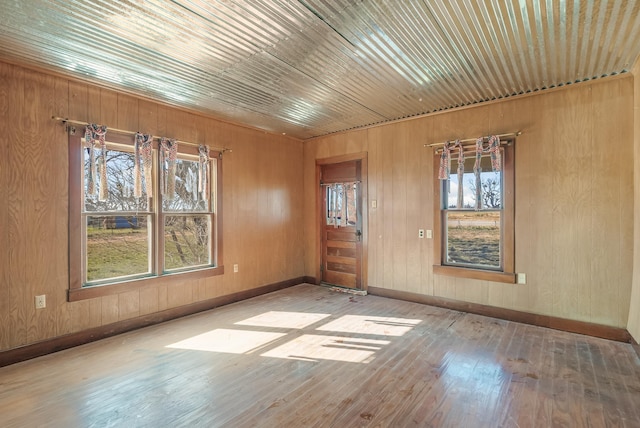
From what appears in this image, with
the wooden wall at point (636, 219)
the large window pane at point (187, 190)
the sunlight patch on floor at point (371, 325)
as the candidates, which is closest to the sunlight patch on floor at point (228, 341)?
the sunlight patch on floor at point (371, 325)

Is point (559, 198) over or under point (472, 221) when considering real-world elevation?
over

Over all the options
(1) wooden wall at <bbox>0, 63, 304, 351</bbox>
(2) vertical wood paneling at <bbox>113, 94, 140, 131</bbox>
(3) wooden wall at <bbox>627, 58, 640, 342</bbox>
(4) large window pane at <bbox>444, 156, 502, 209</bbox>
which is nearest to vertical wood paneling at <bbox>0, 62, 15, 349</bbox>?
(1) wooden wall at <bbox>0, 63, 304, 351</bbox>

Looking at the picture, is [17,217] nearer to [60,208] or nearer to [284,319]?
[60,208]

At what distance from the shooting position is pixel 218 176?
14.5 feet

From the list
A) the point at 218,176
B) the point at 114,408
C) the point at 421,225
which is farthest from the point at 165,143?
the point at 421,225

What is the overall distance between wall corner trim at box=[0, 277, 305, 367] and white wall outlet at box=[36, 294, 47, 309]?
33 cm

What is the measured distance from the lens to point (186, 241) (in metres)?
4.18

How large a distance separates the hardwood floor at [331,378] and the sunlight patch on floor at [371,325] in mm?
23

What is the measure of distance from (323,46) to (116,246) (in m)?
3.09

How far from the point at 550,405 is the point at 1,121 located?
4927 mm

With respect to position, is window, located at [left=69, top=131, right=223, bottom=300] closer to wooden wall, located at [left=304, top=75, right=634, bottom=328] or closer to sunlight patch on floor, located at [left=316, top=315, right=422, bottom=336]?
sunlight patch on floor, located at [left=316, top=315, right=422, bottom=336]

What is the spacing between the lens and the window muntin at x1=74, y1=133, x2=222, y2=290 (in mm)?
3229

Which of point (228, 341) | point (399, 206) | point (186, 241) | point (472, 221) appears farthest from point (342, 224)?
point (228, 341)

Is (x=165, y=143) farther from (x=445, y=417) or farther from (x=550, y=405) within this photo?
(x=550, y=405)
